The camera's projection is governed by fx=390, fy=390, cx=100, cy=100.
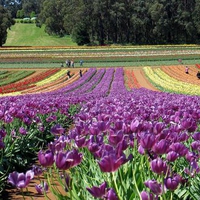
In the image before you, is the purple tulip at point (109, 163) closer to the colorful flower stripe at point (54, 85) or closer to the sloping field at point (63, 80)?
the sloping field at point (63, 80)

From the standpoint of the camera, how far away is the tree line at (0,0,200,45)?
301 ft

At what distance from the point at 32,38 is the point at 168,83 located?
89676 mm

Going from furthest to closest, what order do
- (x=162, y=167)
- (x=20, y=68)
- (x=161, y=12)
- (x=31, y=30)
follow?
1. (x=31, y=30)
2. (x=161, y=12)
3. (x=20, y=68)
4. (x=162, y=167)

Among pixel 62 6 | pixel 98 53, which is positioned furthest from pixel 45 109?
pixel 62 6

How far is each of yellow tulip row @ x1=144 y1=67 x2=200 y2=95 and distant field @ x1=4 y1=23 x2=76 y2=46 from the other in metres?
62.1

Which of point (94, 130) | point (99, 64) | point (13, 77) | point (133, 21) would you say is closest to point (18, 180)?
point (94, 130)

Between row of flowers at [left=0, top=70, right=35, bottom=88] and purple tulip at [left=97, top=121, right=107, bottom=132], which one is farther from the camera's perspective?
row of flowers at [left=0, top=70, right=35, bottom=88]

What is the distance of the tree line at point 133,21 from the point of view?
301 ft

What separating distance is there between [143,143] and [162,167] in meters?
0.36

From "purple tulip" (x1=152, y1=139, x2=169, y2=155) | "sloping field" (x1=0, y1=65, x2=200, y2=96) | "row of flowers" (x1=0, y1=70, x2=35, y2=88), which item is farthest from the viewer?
"row of flowers" (x1=0, y1=70, x2=35, y2=88)

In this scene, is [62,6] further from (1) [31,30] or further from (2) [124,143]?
(2) [124,143]

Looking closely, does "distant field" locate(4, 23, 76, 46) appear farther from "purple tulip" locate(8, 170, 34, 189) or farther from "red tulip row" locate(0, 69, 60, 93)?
"purple tulip" locate(8, 170, 34, 189)

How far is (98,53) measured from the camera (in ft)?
228

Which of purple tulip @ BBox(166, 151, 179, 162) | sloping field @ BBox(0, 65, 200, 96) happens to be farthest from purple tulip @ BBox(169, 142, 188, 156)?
sloping field @ BBox(0, 65, 200, 96)
